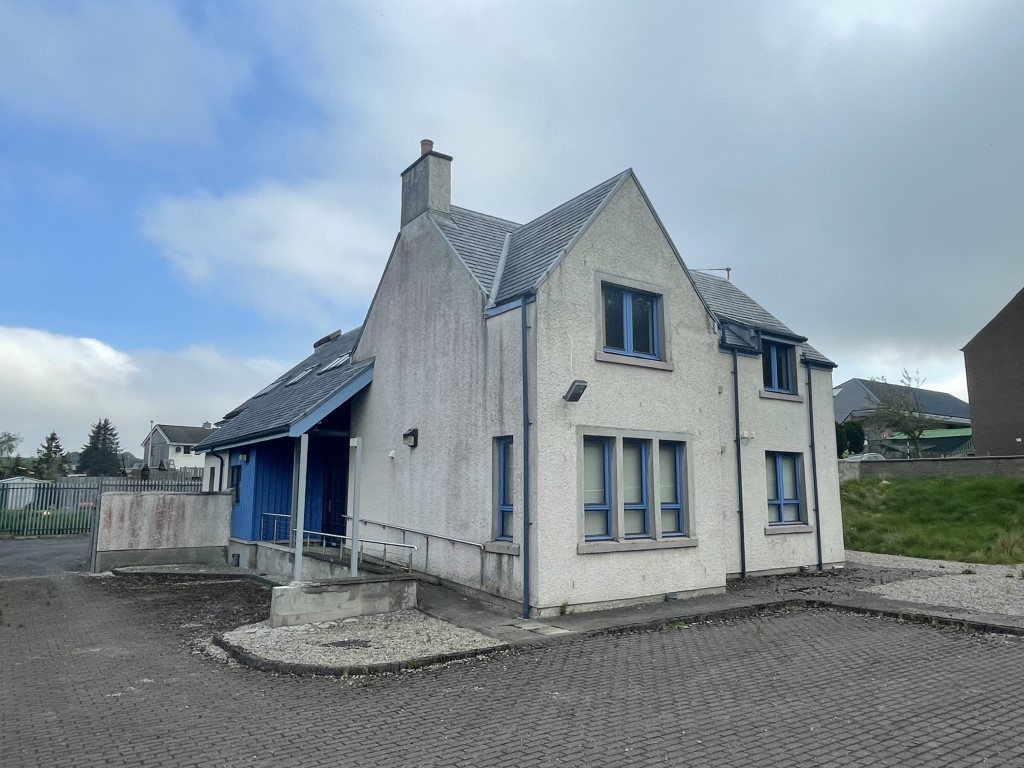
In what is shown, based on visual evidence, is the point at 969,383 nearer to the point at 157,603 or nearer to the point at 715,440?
the point at 715,440

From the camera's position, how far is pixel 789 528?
52.4ft

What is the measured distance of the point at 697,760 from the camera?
5.29 metres

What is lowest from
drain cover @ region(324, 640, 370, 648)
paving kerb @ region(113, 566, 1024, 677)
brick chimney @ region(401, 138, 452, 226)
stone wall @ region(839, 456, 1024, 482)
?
drain cover @ region(324, 640, 370, 648)

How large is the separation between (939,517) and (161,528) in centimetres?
2417

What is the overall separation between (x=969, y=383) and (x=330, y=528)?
1662 inches

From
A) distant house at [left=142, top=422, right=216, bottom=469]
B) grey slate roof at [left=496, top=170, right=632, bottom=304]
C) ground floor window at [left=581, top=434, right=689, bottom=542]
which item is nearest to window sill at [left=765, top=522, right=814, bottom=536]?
ground floor window at [left=581, top=434, right=689, bottom=542]

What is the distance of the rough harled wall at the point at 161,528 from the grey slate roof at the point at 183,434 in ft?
198

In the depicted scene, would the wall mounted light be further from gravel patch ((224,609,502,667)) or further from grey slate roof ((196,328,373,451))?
grey slate roof ((196,328,373,451))

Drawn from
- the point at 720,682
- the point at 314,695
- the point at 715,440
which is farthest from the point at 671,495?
the point at 314,695

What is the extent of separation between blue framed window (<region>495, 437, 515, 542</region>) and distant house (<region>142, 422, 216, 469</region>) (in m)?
68.8

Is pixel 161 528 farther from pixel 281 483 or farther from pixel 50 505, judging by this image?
pixel 50 505

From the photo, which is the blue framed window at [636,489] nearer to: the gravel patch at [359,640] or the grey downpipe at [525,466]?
the grey downpipe at [525,466]

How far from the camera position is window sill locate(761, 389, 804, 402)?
16.1 m

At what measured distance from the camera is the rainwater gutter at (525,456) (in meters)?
10.6
